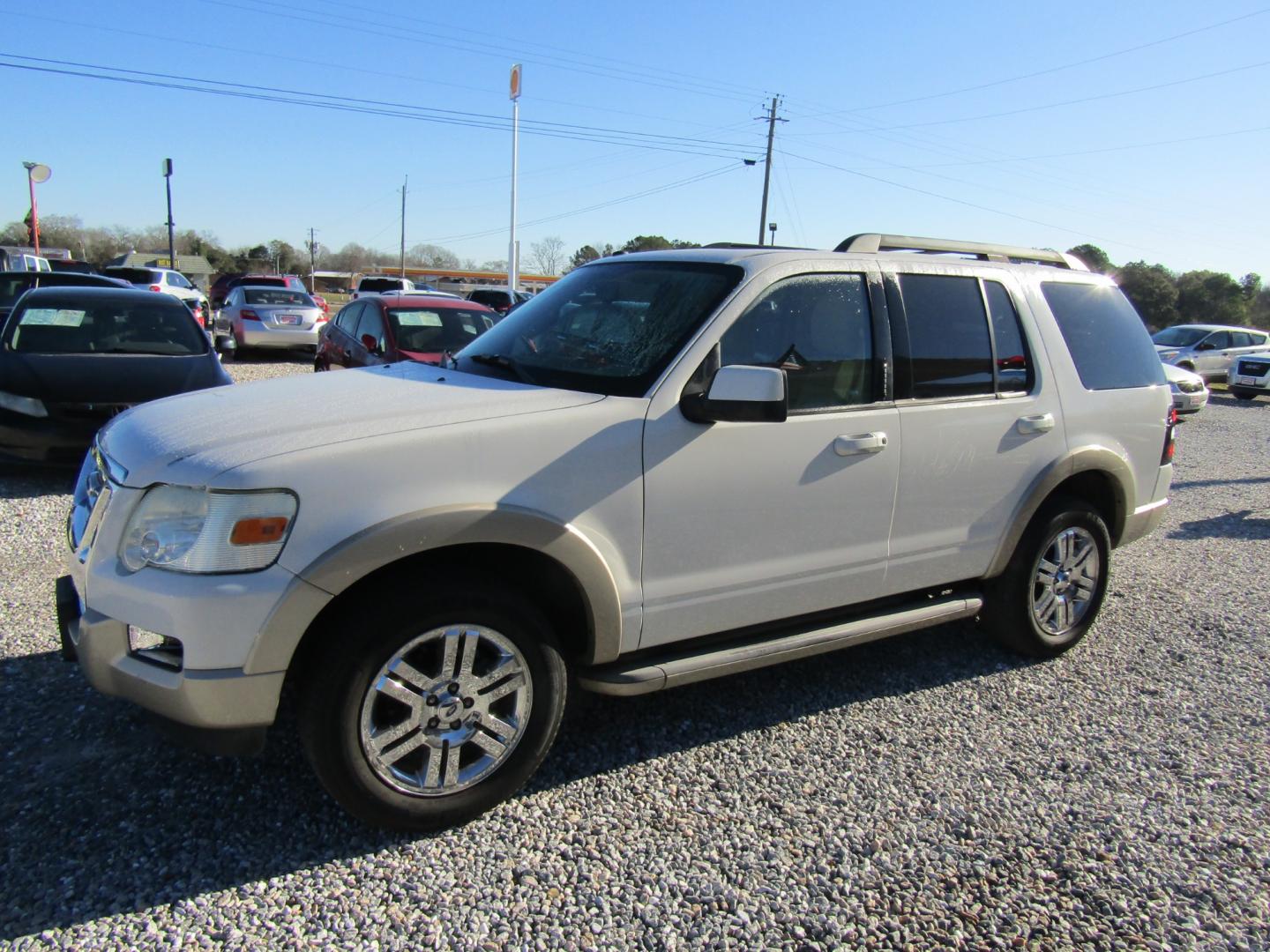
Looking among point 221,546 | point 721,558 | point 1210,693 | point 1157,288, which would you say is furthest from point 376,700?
point 1157,288

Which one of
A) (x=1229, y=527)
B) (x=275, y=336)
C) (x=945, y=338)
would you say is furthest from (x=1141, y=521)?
(x=275, y=336)

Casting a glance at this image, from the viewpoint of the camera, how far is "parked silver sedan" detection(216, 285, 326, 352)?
17141 millimetres

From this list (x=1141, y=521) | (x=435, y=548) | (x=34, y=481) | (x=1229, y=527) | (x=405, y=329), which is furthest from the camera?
(x=405, y=329)

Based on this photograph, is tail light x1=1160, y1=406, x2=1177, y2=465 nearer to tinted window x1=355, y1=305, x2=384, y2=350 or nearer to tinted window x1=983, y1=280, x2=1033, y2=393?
tinted window x1=983, y1=280, x2=1033, y2=393

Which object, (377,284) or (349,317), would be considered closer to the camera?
(349,317)

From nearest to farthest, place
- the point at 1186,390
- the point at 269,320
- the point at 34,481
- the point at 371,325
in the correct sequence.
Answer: the point at 34,481 → the point at 371,325 → the point at 1186,390 → the point at 269,320

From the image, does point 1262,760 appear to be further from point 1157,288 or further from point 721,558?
point 1157,288

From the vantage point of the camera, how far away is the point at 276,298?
1811 centimetres

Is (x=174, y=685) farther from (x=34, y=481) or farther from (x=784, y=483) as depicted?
(x=34, y=481)

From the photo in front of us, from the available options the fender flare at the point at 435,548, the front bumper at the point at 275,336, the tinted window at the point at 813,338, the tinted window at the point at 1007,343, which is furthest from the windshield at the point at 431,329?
the front bumper at the point at 275,336

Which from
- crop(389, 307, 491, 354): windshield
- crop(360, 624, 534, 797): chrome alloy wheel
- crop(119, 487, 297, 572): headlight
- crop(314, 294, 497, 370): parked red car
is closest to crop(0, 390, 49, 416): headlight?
crop(314, 294, 497, 370): parked red car

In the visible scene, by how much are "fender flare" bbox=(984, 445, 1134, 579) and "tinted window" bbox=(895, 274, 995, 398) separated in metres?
0.53

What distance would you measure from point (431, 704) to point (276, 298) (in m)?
17.2

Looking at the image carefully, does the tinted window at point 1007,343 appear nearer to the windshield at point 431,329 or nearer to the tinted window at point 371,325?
the windshield at point 431,329
